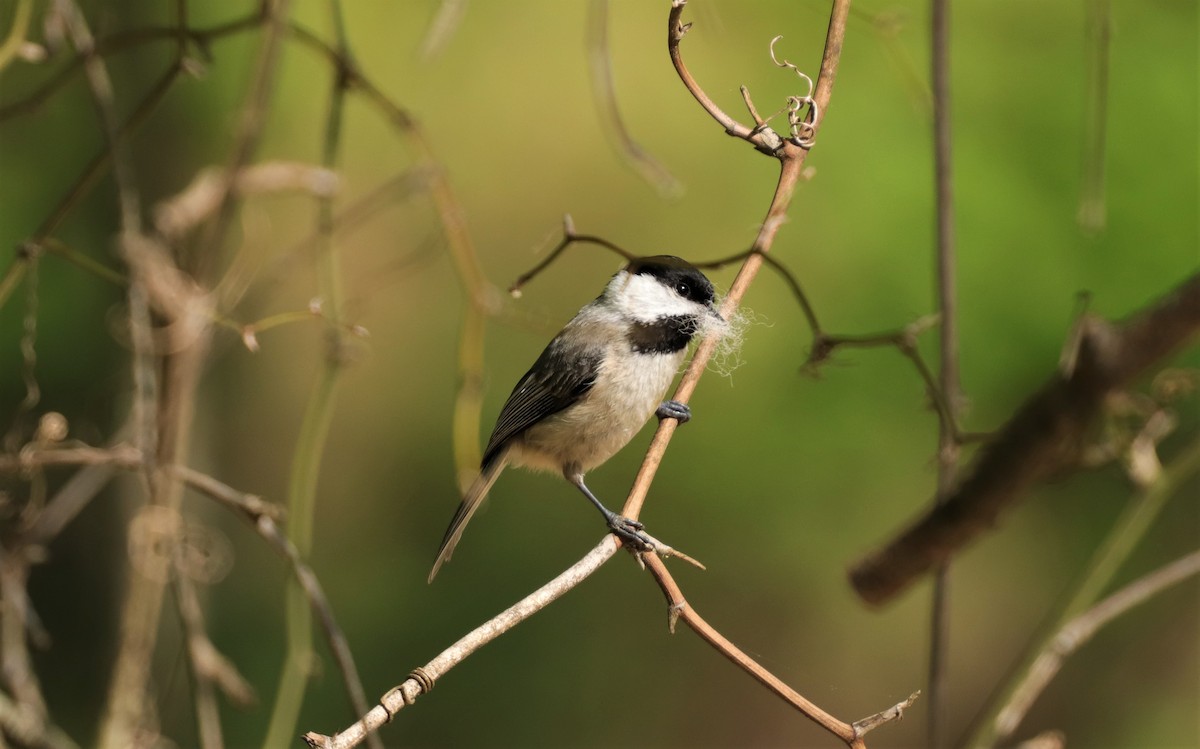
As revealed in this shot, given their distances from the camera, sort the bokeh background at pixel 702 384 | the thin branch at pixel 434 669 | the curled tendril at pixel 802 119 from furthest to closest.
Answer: the bokeh background at pixel 702 384, the curled tendril at pixel 802 119, the thin branch at pixel 434 669

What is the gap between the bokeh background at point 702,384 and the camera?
1.93 m

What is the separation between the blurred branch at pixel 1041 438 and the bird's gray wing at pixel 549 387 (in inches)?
16.4

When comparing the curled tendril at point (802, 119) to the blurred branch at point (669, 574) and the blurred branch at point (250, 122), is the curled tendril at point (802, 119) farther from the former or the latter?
the blurred branch at point (250, 122)

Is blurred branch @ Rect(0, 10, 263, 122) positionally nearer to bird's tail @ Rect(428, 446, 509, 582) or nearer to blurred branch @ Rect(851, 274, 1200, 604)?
bird's tail @ Rect(428, 446, 509, 582)

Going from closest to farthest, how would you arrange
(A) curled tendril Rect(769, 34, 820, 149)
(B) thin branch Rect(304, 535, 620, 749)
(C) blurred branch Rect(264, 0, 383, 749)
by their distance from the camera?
(B) thin branch Rect(304, 535, 620, 749)
(A) curled tendril Rect(769, 34, 820, 149)
(C) blurred branch Rect(264, 0, 383, 749)

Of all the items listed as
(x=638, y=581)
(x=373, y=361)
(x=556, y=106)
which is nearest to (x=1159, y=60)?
(x=556, y=106)

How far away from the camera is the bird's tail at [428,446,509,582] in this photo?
1.21 m

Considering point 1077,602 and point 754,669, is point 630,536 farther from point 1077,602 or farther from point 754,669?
point 1077,602

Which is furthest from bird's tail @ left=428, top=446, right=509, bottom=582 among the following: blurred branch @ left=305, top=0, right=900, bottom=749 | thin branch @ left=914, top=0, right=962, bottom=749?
thin branch @ left=914, top=0, right=962, bottom=749

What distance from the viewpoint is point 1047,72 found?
1984mm

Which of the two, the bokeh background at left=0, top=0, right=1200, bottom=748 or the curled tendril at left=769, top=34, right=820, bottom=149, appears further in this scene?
the bokeh background at left=0, top=0, right=1200, bottom=748

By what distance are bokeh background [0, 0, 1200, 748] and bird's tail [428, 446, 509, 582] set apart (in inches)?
9.9

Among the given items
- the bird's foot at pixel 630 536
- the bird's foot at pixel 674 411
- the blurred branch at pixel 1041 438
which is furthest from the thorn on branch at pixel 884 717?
the blurred branch at pixel 1041 438

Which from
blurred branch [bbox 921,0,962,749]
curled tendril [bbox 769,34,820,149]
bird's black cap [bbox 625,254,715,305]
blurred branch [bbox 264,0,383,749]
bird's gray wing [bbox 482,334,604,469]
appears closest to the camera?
curled tendril [bbox 769,34,820,149]
